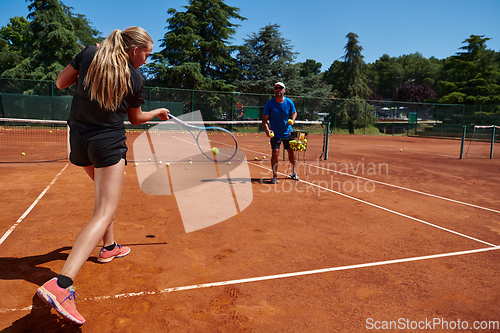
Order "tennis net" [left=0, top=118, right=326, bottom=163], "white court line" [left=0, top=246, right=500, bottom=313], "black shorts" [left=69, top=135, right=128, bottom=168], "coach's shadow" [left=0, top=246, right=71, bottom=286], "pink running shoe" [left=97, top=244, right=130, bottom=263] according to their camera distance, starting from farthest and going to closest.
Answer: "tennis net" [left=0, top=118, right=326, bottom=163], "pink running shoe" [left=97, top=244, right=130, bottom=263], "coach's shadow" [left=0, top=246, right=71, bottom=286], "white court line" [left=0, top=246, right=500, bottom=313], "black shorts" [left=69, top=135, right=128, bottom=168]

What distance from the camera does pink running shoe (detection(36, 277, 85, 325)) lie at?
195 centimetres

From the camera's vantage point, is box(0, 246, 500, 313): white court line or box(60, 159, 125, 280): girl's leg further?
box(0, 246, 500, 313): white court line

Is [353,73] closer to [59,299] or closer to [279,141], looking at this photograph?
[279,141]

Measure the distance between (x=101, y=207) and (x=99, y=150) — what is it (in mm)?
400

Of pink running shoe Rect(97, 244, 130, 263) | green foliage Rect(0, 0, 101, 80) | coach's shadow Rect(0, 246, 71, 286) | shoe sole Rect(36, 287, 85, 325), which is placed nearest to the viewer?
shoe sole Rect(36, 287, 85, 325)

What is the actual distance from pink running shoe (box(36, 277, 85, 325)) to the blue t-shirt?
5.37 m

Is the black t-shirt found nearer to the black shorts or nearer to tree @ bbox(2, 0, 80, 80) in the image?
the black shorts

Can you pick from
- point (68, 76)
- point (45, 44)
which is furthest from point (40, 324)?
point (45, 44)

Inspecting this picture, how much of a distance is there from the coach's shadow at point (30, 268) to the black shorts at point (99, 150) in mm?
1183

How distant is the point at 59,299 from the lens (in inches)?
77.9

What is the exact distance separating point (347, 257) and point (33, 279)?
9.50 feet

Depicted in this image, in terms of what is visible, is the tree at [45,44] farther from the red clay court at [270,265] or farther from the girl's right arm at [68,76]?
the girl's right arm at [68,76]

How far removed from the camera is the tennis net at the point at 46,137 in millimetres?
9664

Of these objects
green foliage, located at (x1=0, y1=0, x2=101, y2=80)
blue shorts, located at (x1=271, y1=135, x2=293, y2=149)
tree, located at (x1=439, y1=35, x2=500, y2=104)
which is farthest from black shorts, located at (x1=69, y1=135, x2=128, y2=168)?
tree, located at (x1=439, y1=35, x2=500, y2=104)
